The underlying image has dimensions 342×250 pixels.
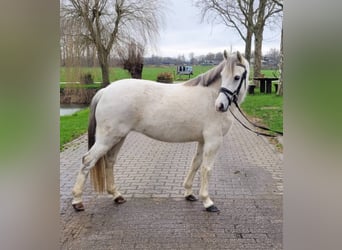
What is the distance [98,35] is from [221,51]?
0.48 metres

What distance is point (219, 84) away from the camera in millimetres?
1458

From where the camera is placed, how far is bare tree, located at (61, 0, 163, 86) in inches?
51.2

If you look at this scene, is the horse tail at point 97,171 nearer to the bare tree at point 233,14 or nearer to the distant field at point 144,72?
the distant field at point 144,72

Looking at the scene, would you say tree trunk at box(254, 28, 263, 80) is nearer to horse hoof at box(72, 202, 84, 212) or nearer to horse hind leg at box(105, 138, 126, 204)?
horse hind leg at box(105, 138, 126, 204)

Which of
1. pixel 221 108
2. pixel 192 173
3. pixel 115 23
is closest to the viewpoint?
pixel 115 23

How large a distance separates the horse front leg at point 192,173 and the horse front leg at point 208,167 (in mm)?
39

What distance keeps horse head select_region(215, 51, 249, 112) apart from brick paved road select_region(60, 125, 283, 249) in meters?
0.17

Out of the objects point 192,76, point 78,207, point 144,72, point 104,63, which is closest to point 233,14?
point 192,76

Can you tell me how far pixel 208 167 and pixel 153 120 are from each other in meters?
0.32

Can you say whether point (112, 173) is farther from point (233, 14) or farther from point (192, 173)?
point (233, 14)

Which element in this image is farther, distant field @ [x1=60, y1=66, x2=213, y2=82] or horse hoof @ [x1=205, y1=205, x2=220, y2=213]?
horse hoof @ [x1=205, y1=205, x2=220, y2=213]

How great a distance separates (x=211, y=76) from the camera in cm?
145

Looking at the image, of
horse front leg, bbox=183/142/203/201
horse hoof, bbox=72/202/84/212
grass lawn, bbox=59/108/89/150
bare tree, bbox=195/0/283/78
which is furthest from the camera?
horse front leg, bbox=183/142/203/201

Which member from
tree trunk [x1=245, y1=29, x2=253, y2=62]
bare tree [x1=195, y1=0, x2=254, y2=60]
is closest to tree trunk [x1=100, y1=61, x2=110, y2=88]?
bare tree [x1=195, y1=0, x2=254, y2=60]
